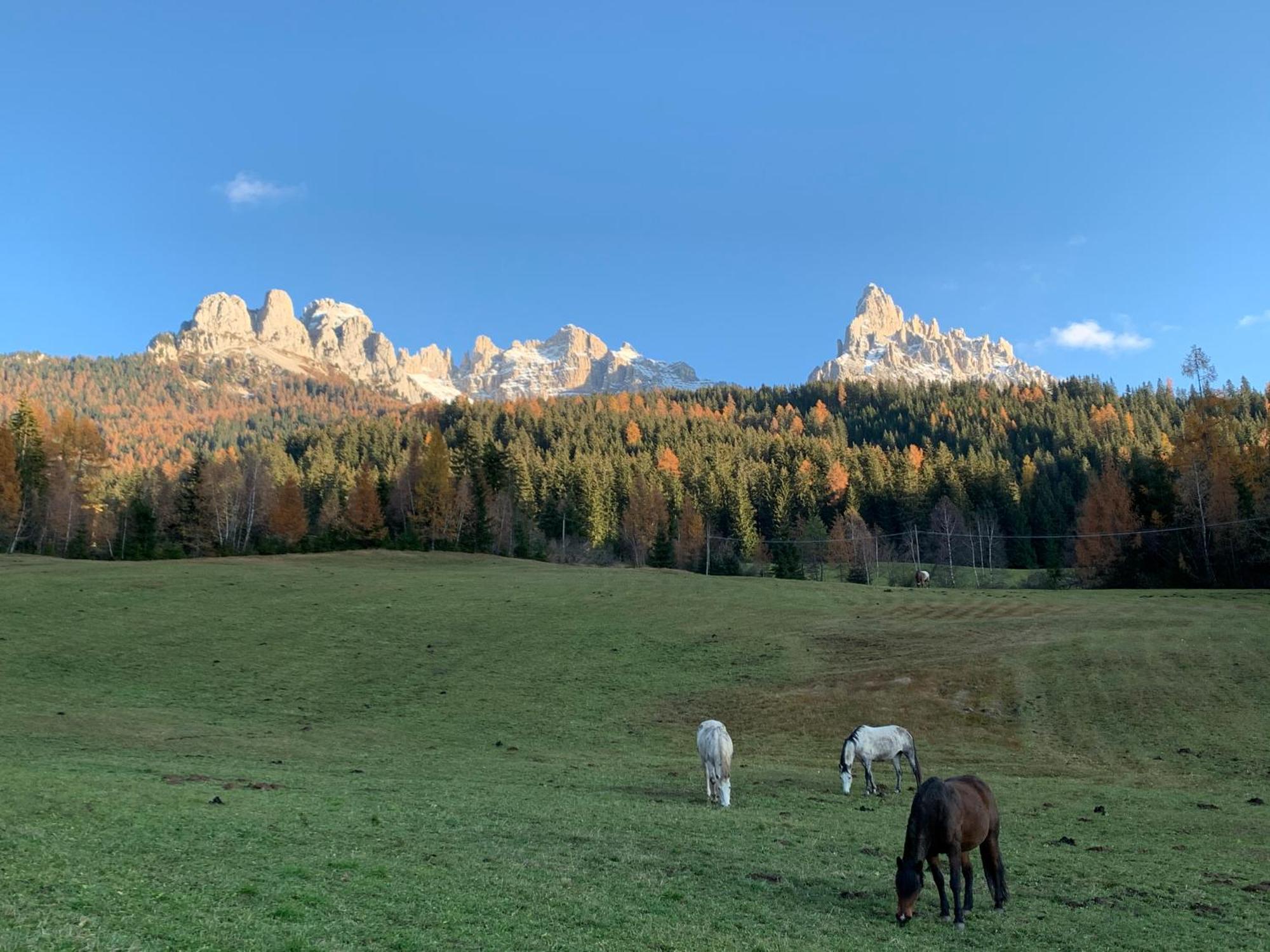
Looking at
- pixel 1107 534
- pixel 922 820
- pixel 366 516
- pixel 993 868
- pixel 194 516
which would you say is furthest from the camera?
pixel 366 516

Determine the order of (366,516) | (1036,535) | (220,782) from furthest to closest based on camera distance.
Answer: (1036,535) → (366,516) → (220,782)

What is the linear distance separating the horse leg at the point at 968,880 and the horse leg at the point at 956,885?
11 cm

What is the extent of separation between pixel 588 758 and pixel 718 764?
793 cm

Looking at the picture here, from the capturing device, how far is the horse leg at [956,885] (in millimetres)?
11297

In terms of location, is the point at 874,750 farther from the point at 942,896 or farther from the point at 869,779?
the point at 942,896

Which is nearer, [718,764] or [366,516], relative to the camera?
[718,764]

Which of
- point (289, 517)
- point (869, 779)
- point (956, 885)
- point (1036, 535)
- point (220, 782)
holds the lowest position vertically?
point (869, 779)

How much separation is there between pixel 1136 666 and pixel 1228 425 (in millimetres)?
65646

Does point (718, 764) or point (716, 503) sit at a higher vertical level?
point (716, 503)

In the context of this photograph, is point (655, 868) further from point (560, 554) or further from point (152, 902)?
point (560, 554)

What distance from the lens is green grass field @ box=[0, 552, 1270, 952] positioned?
1084 centimetres

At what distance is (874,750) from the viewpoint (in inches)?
915

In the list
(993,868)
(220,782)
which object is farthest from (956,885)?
(220,782)

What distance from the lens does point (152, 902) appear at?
9.73m
